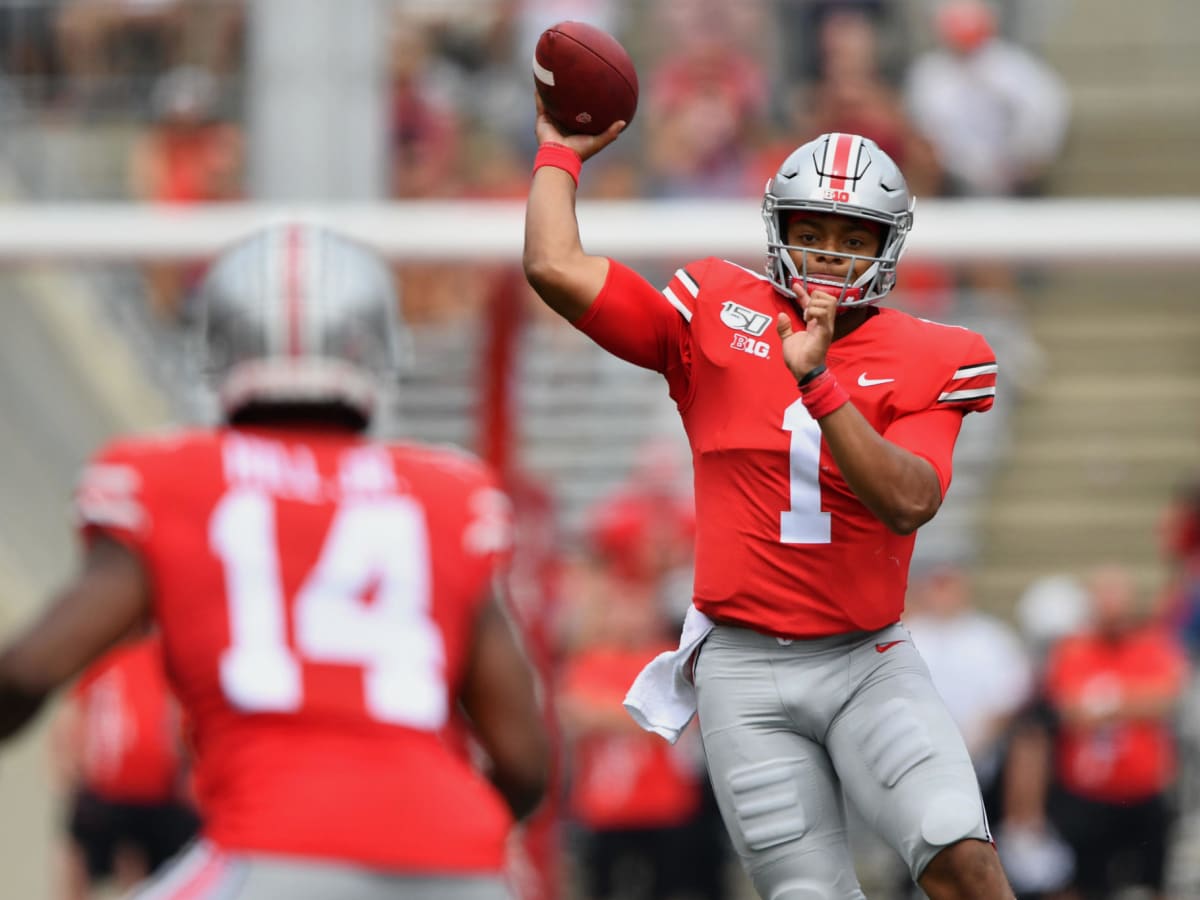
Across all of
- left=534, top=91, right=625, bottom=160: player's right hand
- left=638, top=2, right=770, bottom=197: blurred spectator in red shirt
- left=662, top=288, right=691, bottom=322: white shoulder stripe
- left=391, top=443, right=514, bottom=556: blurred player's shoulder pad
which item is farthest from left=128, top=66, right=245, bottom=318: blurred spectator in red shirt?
left=391, top=443, right=514, bottom=556: blurred player's shoulder pad

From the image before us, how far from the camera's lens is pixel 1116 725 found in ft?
31.7

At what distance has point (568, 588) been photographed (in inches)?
395

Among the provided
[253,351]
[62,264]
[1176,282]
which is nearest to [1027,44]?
[1176,282]

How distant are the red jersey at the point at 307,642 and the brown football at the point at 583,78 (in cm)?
115

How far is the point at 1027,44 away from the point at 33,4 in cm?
543

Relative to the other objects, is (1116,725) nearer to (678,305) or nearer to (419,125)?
(419,125)

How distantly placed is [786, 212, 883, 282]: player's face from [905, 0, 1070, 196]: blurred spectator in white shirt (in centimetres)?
694

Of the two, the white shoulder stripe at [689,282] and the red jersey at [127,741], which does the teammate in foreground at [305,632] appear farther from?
the red jersey at [127,741]

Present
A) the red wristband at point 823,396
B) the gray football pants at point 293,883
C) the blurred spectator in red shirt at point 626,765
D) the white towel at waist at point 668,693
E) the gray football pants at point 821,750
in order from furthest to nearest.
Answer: the blurred spectator in red shirt at point 626,765 → the white towel at waist at point 668,693 → the gray football pants at point 821,750 → the red wristband at point 823,396 → the gray football pants at point 293,883

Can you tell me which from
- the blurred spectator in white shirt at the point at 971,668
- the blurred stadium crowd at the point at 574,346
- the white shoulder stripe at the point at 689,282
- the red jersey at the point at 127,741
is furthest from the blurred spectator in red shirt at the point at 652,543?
the white shoulder stripe at the point at 689,282

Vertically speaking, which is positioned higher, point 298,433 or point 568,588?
point 298,433

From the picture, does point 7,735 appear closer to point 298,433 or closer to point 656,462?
point 298,433

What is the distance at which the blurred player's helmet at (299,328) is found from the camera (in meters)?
3.45

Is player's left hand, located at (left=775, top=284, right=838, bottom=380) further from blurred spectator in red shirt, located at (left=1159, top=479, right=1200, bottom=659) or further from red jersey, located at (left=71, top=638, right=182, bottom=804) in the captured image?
blurred spectator in red shirt, located at (left=1159, top=479, right=1200, bottom=659)
